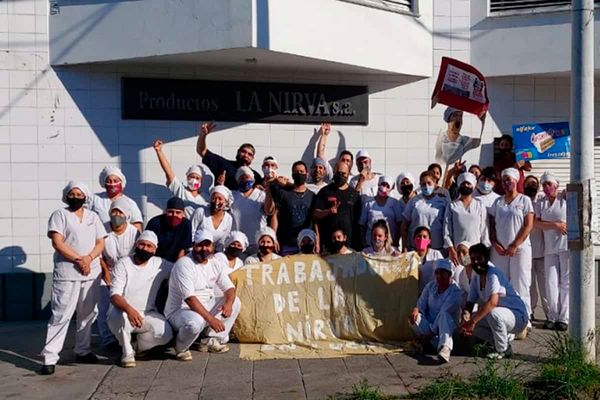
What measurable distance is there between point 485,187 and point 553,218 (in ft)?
2.99

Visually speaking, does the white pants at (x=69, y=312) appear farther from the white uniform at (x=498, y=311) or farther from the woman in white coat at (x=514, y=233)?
the woman in white coat at (x=514, y=233)

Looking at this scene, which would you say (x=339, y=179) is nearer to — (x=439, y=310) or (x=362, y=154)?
(x=362, y=154)

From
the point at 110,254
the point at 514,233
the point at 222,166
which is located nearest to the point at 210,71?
the point at 222,166

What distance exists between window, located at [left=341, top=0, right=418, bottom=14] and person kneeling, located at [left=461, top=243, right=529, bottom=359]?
4.36 metres

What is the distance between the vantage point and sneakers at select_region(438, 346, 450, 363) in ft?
27.3

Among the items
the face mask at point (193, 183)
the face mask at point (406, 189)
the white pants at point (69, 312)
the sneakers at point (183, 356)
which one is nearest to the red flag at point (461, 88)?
the face mask at point (406, 189)

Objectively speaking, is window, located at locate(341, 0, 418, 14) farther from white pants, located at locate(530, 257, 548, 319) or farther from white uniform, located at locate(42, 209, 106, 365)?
white uniform, located at locate(42, 209, 106, 365)

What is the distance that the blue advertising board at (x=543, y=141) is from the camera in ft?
38.3

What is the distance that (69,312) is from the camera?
329 inches

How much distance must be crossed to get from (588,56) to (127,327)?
5230 millimetres

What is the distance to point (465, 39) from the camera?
12.5 meters

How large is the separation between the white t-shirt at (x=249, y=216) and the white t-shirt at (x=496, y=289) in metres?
2.74

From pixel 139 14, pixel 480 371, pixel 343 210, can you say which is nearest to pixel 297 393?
pixel 480 371

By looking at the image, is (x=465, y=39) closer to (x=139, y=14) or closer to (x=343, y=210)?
(x=343, y=210)
